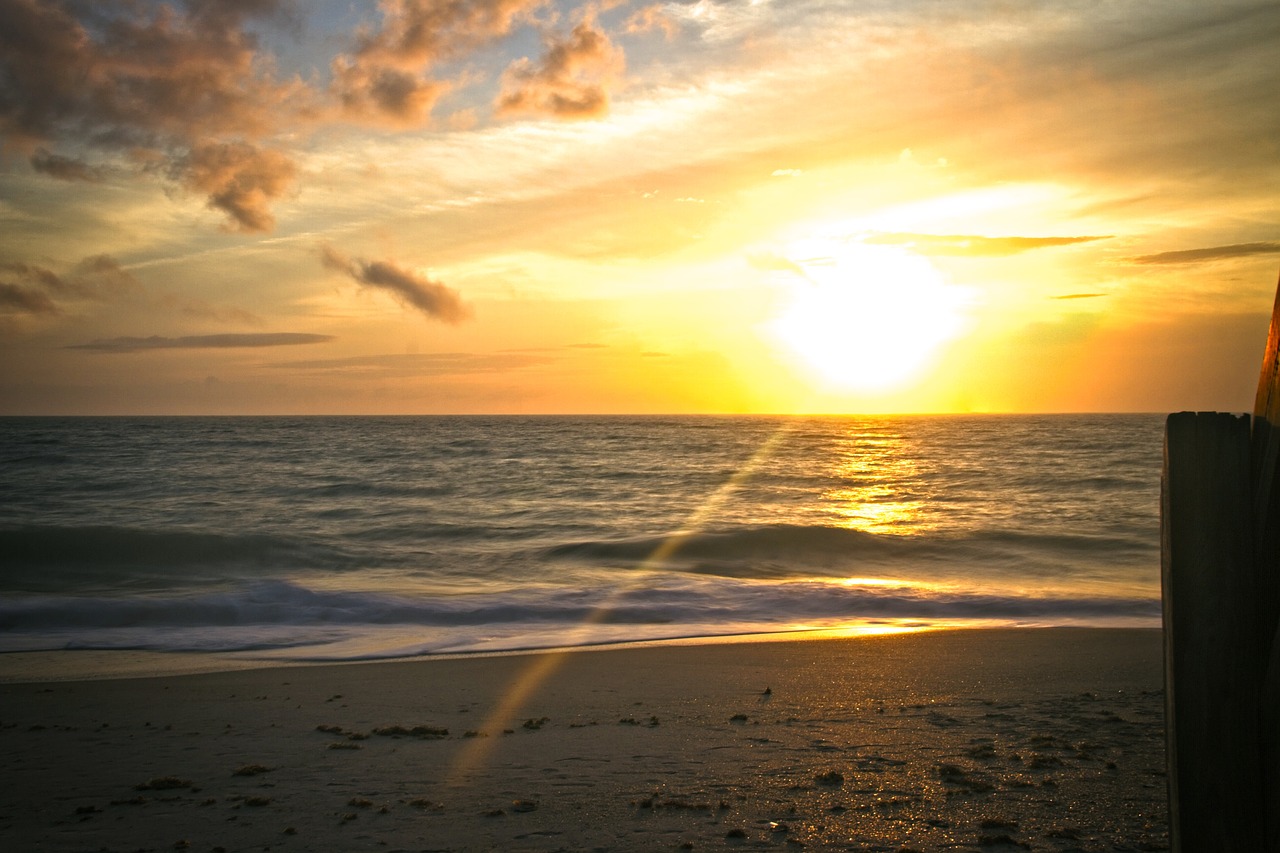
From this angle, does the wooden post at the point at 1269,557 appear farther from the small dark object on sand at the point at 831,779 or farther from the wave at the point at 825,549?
the wave at the point at 825,549

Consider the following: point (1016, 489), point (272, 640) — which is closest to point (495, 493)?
point (1016, 489)

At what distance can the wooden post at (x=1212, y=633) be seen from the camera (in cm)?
188

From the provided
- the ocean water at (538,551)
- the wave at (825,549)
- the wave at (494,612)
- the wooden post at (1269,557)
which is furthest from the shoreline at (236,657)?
the wooden post at (1269,557)

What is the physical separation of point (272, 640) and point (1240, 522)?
10.6m

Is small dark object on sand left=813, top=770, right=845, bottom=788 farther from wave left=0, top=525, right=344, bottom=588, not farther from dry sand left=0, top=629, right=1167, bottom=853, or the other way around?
wave left=0, top=525, right=344, bottom=588

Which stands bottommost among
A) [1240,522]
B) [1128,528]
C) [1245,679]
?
[1128,528]

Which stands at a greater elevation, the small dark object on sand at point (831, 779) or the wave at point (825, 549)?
the small dark object on sand at point (831, 779)

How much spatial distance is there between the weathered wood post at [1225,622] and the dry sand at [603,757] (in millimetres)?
2211

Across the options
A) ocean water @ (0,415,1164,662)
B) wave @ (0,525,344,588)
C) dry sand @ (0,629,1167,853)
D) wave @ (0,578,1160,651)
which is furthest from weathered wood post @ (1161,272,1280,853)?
wave @ (0,525,344,588)

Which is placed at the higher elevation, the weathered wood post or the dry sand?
the weathered wood post

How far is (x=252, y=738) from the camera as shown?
5.93 m

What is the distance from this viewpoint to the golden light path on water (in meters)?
6.01

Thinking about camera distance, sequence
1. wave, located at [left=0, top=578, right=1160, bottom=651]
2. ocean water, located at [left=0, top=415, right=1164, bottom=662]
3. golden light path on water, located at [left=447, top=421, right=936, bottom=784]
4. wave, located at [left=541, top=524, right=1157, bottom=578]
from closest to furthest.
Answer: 1. golden light path on water, located at [left=447, top=421, right=936, bottom=784]
2. wave, located at [left=0, top=578, right=1160, bottom=651]
3. ocean water, located at [left=0, top=415, right=1164, bottom=662]
4. wave, located at [left=541, top=524, right=1157, bottom=578]

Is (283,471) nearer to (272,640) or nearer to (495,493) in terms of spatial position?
(495,493)
